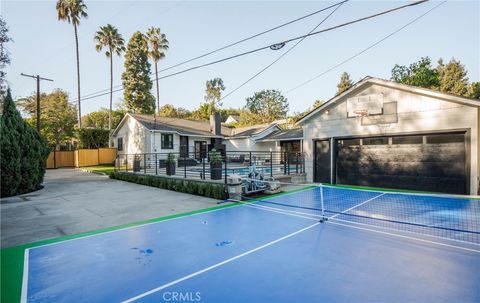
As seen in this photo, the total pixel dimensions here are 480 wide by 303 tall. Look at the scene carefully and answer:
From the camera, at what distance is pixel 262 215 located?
716 centimetres

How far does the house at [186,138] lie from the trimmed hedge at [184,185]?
6924mm

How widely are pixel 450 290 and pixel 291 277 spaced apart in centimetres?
205

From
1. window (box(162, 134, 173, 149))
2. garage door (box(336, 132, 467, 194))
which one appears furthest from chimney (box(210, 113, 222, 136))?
garage door (box(336, 132, 467, 194))

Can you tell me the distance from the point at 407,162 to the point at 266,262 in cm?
965

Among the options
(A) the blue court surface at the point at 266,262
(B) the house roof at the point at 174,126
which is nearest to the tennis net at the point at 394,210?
(A) the blue court surface at the point at 266,262

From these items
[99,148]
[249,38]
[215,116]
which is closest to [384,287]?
[249,38]

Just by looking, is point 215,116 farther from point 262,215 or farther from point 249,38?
point 262,215

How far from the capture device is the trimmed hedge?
378 inches

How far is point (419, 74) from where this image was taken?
1277 inches

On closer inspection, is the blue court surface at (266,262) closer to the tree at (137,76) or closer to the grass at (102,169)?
the grass at (102,169)

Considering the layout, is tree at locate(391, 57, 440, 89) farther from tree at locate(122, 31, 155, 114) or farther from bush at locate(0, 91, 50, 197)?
bush at locate(0, 91, 50, 197)

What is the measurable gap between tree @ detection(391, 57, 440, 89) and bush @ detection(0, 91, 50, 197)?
39411 mm

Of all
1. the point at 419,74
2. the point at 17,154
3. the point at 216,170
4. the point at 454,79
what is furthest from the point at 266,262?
the point at 454,79

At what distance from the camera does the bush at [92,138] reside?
26489mm
